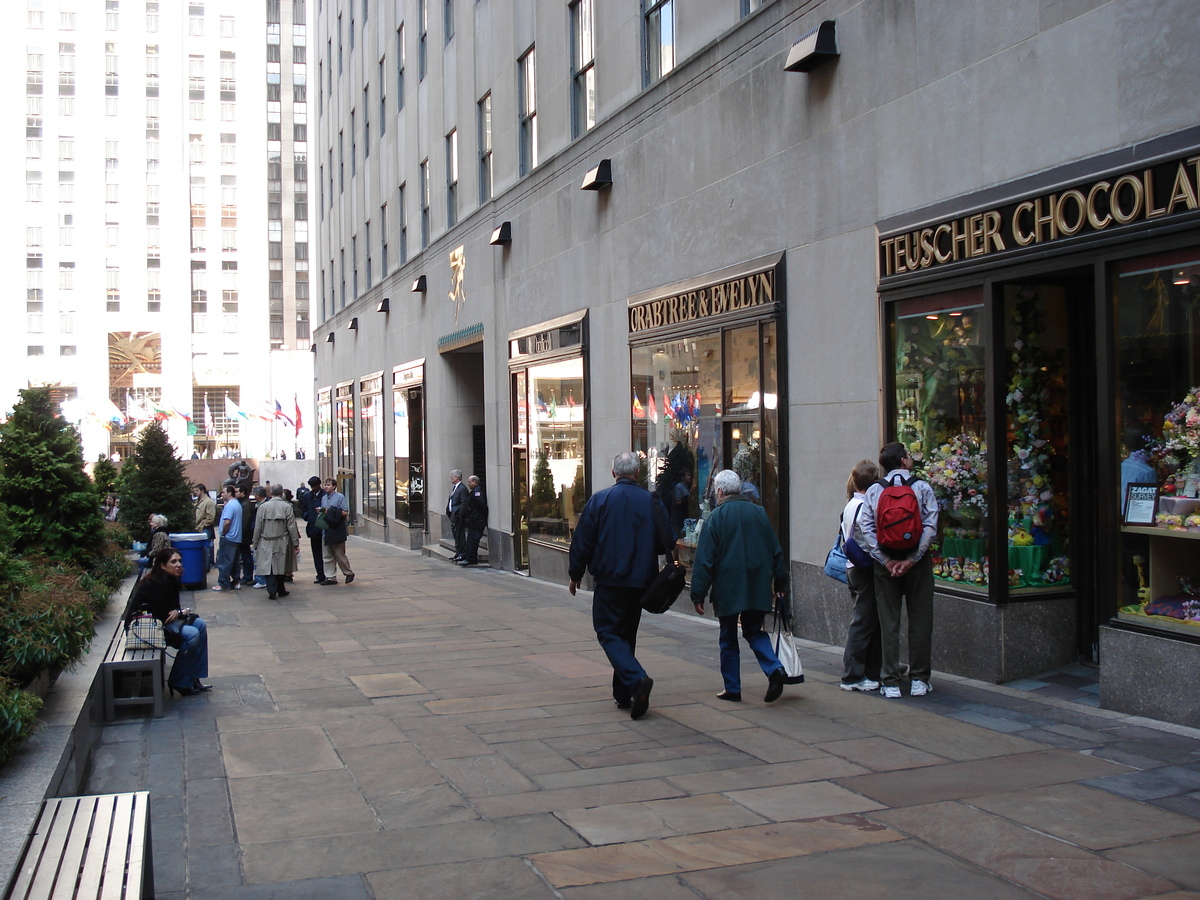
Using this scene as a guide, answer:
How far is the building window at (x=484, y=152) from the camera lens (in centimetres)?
2105

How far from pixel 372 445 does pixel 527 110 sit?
15526 mm

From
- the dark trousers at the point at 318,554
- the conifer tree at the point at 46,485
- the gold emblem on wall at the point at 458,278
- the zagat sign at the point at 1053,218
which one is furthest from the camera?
the gold emblem on wall at the point at 458,278

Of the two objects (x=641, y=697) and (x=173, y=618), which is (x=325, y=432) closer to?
(x=173, y=618)

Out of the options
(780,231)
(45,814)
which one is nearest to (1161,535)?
(780,231)

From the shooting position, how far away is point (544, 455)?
59.6ft

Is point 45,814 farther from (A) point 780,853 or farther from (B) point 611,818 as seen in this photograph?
(A) point 780,853

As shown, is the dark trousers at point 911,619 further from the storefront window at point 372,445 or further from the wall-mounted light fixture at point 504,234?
the storefront window at point 372,445

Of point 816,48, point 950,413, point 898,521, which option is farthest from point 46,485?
point 950,413

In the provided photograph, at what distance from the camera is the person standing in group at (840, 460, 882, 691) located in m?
8.34

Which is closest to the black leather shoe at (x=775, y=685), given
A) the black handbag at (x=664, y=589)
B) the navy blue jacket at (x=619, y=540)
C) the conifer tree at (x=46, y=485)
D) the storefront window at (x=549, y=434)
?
the black handbag at (x=664, y=589)

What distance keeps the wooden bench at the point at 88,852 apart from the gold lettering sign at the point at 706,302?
26.5 feet

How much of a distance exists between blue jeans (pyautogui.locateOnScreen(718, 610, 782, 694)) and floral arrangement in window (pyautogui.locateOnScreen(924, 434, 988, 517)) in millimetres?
2011

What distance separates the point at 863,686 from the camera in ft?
27.6

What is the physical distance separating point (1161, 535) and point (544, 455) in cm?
1183
